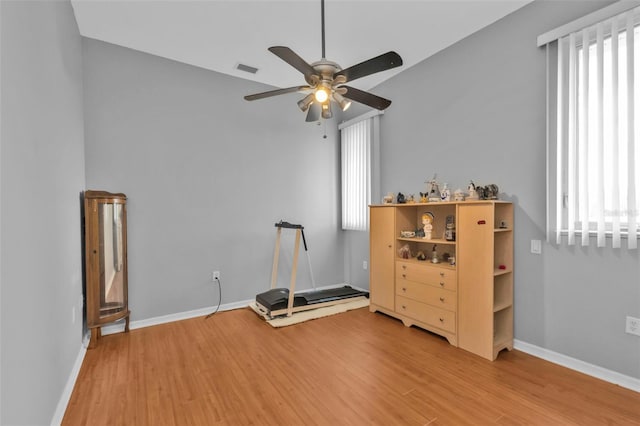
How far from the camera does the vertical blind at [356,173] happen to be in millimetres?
4602

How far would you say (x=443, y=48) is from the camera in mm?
3475

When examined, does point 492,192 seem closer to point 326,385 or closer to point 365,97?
point 365,97

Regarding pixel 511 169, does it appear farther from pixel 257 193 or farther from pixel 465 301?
pixel 257 193

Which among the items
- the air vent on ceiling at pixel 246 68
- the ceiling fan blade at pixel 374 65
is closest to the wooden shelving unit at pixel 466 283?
the ceiling fan blade at pixel 374 65

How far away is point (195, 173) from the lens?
3.87m

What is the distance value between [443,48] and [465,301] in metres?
2.77

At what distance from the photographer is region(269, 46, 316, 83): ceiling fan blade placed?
1.78 meters

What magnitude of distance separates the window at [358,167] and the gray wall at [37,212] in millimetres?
3447

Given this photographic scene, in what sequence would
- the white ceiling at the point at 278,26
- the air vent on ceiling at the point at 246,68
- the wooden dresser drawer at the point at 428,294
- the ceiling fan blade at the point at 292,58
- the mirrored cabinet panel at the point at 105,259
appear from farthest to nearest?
the air vent on ceiling at the point at 246,68, the wooden dresser drawer at the point at 428,294, the mirrored cabinet panel at the point at 105,259, the white ceiling at the point at 278,26, the ceiling fan blade at the point at 292,58

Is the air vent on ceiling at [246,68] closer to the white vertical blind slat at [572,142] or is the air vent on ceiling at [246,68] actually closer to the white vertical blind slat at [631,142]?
the white vertical blind slat at [572,142]

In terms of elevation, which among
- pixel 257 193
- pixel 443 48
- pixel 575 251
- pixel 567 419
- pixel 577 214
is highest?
pixel 443 48

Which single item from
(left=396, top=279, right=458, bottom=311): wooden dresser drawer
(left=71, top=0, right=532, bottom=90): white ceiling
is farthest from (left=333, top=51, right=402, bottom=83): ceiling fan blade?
(left=396, top=279, right=458, bottom=311): wooden dresser drawer

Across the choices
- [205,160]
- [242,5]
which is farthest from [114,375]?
[242,5]

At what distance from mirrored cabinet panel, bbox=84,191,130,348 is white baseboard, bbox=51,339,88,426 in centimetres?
26
